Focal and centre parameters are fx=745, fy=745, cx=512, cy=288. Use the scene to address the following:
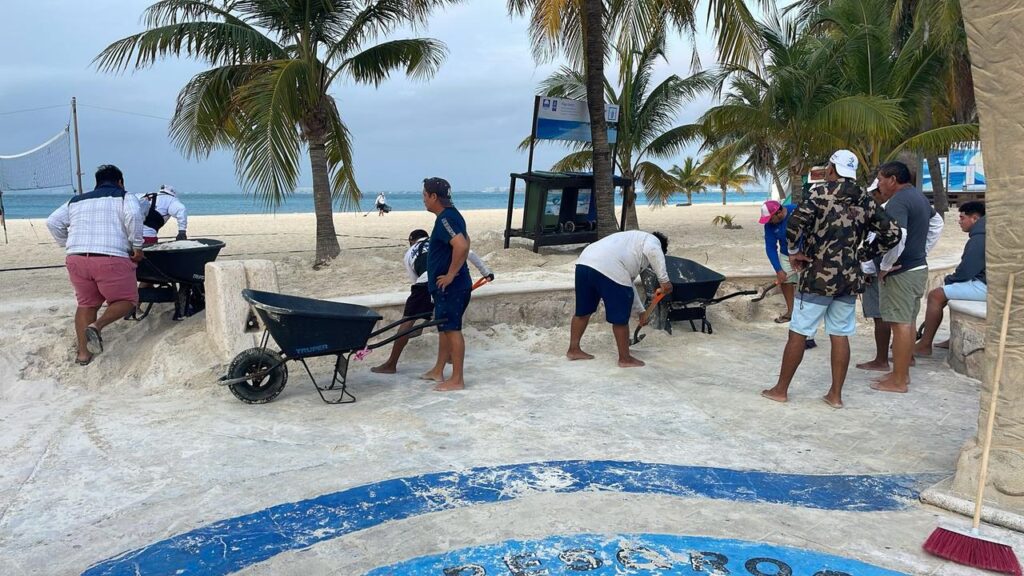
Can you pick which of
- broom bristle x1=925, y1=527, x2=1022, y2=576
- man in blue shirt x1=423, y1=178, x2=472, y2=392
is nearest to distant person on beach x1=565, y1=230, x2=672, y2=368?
man in blue shirt x1=423, y1=178, x2=472, y2=392

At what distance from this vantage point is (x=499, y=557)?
313 cm

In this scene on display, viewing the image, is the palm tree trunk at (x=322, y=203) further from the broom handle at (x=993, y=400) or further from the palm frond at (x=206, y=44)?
the broom handle at (x=993, y=400)

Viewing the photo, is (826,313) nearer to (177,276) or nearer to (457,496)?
(457,496)

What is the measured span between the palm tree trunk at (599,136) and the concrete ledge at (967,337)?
22.9 feet

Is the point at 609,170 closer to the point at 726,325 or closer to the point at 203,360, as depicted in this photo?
the point at 726,325

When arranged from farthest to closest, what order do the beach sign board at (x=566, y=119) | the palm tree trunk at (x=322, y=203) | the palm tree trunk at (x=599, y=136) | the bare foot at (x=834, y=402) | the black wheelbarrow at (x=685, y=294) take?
the beach sign board at (x=566, y=119)
the palm tree trunk at (x=599, y=136)
the palm tree trunk at (x=322, y=203)
the black wheelbarrow at (x=685, y=294)
the bare foot at (x=834, y=402)

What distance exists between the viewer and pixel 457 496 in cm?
376

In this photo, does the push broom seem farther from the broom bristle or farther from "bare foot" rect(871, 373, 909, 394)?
"bare foot" rect(871, 373, 909, 394)

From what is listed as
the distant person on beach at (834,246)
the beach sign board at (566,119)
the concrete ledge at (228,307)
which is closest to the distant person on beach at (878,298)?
the distant person on beach at (834,246)

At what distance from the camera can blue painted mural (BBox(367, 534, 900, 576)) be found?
118 inches

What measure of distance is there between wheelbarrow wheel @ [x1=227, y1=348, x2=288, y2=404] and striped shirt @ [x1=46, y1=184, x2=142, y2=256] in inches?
69.2

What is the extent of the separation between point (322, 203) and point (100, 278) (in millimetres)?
6235

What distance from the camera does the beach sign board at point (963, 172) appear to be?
1142 inches

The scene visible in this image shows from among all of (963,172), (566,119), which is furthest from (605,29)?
(963,172)
